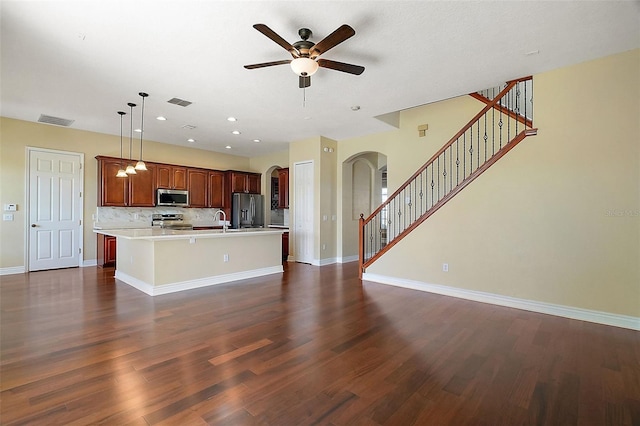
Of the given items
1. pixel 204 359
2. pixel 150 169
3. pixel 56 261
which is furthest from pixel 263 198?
pixel 204 359

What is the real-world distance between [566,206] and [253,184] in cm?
714

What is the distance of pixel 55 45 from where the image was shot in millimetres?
3045

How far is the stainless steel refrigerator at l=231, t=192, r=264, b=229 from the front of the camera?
8.23 m

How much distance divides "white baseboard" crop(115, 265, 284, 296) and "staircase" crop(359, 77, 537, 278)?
76.5 inches

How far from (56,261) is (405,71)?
7.29 meters

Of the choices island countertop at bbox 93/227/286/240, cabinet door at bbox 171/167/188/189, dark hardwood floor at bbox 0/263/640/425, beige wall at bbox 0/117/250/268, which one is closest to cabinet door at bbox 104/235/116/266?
beige wall at bbox 0/117/250/268

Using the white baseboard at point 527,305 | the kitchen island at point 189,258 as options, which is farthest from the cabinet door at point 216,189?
the white baseboard at point 527,305

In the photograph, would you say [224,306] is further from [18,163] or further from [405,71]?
[18,163]

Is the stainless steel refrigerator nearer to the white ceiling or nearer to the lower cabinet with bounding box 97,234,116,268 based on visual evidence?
the lower cabinet with bounding box 97,234,116,268

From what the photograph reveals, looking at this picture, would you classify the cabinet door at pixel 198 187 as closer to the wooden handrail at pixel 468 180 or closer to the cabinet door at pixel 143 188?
the cabinet door at pixel 143 188

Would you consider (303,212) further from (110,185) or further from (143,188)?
(110,185)

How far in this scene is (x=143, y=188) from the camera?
22.7 ft

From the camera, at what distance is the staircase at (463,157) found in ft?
14.9

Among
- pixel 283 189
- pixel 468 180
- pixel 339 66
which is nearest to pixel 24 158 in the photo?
pixel 283 189
